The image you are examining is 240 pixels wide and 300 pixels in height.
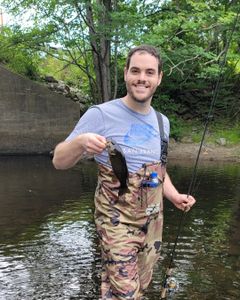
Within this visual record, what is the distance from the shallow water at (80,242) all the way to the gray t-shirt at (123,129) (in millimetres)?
2552

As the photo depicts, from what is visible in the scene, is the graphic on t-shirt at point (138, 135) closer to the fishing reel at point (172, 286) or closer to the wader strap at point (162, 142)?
the wader strap at point (162, 142)

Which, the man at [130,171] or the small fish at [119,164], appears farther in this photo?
the man at [130,171]

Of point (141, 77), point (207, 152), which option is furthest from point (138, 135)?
point (207, 152)

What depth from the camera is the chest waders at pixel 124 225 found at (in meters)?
3.09

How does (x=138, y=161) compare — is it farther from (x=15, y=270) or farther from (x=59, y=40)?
(x=59, y=40)

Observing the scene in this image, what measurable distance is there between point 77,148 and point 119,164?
286 mm

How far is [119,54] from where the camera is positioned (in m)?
20.5

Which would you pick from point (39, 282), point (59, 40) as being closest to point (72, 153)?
point (39, 282)

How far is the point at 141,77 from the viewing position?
10.3 feet

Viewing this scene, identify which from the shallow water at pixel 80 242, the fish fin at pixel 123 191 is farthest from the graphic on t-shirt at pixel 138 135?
the shallow water at pixel 80 242

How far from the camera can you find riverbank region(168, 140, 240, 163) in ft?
61.3

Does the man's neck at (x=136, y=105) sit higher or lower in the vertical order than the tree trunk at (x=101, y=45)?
lower

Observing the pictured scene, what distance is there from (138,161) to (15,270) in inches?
139

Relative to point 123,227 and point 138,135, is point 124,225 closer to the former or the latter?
point 123,227
